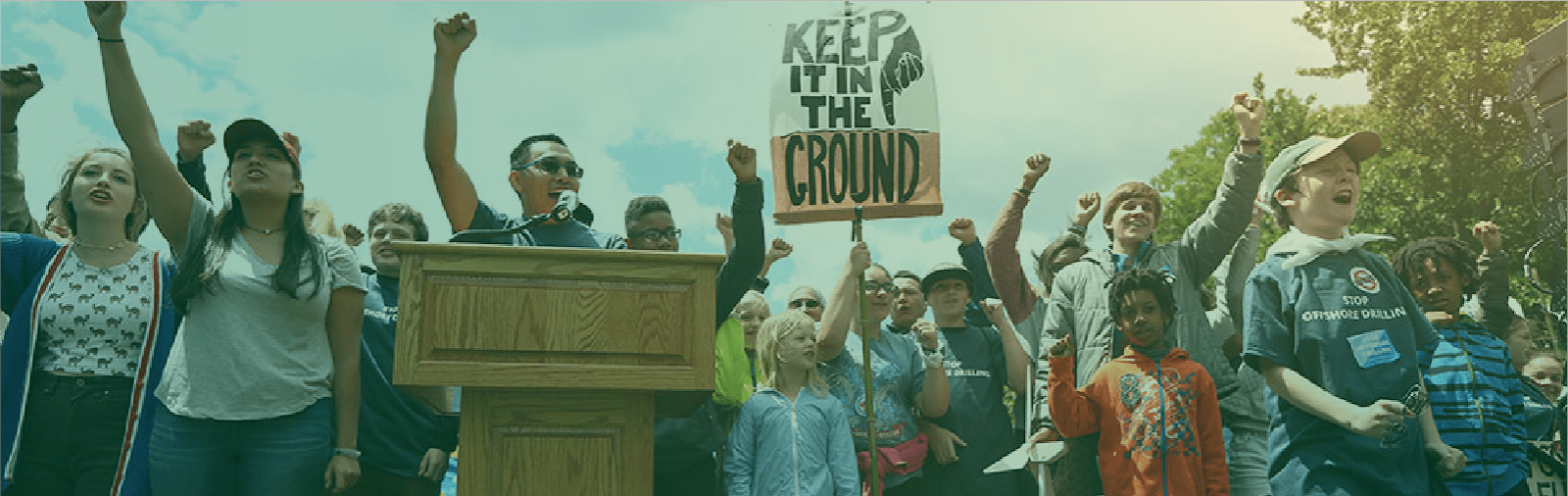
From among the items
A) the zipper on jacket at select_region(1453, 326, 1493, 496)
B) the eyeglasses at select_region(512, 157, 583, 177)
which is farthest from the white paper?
the eyeglasses at select_region(512, 157, 583, 177)

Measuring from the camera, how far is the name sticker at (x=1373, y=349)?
4.18 metres

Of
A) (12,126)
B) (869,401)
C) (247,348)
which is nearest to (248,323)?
(247,348)

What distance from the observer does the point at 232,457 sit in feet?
12.3

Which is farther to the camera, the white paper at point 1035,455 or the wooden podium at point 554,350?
the white paper at point 1035,455

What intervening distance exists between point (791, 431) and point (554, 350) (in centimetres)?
219

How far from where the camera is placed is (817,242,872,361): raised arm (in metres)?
5.71

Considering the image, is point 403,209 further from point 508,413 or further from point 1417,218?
point 1417,218

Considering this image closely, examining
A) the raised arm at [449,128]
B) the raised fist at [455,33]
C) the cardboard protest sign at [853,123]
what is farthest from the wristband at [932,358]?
the raised fist at [455,33]

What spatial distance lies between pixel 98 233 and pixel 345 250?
0.92 m

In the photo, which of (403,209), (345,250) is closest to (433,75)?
(345,250)

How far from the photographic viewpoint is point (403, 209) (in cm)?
602

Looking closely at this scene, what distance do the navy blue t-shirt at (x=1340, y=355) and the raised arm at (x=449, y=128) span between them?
2789 mm

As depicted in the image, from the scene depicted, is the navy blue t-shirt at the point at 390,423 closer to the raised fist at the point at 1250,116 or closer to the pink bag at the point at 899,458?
the pink bag at the point at 899,458

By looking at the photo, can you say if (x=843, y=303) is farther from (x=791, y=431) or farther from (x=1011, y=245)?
(x=1011, y=245)
